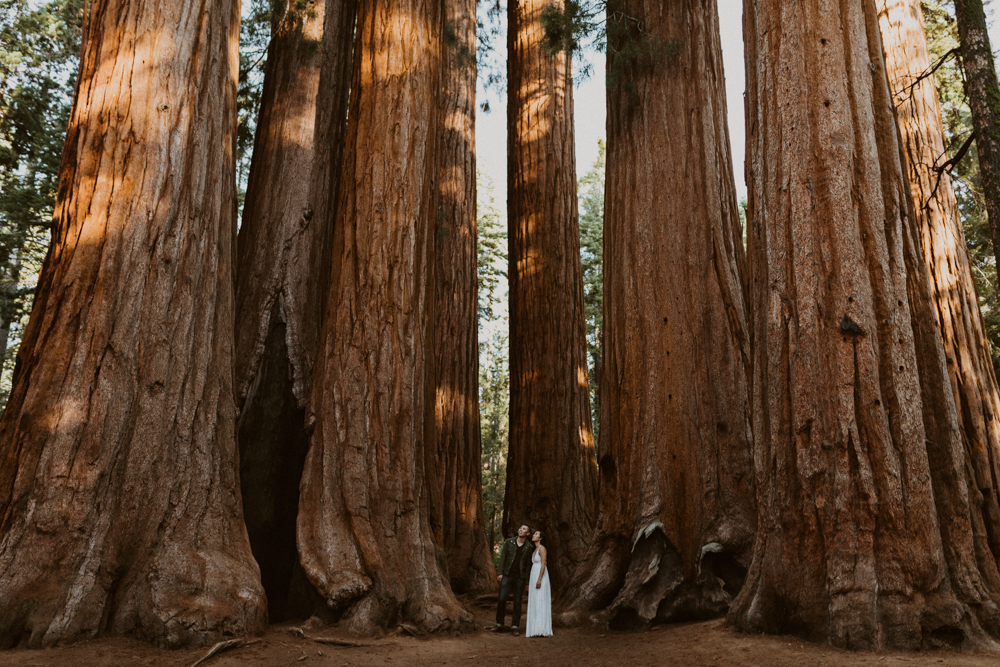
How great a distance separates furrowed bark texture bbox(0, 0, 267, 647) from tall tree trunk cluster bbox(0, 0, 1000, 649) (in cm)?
2

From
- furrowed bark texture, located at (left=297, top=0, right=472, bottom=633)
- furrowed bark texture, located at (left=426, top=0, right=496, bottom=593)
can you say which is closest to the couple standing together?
furrowed bark texture, located at (left=297, top=0, right=472, bottom=633)

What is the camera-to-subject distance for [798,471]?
4.77m

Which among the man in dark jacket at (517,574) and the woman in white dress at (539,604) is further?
the man in dark jacket at (517,574)

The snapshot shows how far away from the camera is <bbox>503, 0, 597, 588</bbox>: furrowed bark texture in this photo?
31.1 feet

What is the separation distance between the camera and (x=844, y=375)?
4.73 metres

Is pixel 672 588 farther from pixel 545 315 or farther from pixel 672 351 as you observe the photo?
pixel 545 315

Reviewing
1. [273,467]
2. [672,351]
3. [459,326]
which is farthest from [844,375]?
[459,326]

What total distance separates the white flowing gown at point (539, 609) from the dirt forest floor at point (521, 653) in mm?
228

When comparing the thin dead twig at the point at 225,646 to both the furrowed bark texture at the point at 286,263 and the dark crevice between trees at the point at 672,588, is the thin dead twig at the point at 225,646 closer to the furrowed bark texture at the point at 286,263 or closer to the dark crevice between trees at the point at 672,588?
the furrowed bark texture at the point at 286,263

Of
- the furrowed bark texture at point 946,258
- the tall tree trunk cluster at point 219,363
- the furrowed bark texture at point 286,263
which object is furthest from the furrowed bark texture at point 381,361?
the furrowed bark texture at point 946,258

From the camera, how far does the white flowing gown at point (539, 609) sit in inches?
257

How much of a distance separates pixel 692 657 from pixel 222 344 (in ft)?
13.3

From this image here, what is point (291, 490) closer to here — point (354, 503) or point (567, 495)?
point (354, 503)

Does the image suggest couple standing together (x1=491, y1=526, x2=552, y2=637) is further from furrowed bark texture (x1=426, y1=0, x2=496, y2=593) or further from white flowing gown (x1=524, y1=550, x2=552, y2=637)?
furrowed bark texture (x1=426, y1=0, x2=496, y2=593)
